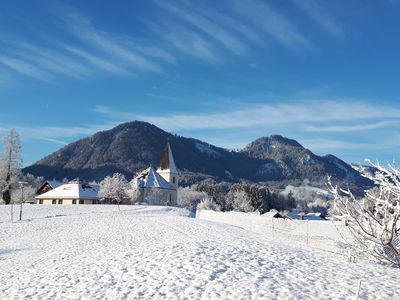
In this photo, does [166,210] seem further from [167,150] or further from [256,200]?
[256,200]

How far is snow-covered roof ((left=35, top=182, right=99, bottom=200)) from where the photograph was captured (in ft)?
251

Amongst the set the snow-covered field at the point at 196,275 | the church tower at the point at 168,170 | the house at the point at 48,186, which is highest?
the church tower at the point at 168,170

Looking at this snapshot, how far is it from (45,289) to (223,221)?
37.3m

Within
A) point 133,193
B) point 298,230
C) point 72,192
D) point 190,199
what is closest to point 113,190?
point 133,193

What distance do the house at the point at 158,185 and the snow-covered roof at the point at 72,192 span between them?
26.1 ft

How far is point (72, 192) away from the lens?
77250 mm

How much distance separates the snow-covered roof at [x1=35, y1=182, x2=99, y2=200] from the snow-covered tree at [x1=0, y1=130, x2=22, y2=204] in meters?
12.5

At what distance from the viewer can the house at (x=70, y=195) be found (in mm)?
76312

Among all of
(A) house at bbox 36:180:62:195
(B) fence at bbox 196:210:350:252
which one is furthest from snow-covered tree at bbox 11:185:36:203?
(B) fence at bbox 196:210:350:252

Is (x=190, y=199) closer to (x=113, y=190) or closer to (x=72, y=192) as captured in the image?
(x=113, y=190)

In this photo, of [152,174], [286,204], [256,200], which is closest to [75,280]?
[152,174]

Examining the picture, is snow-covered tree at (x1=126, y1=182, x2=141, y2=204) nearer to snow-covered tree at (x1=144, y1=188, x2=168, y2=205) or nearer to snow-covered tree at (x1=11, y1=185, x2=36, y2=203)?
snow-covered tree at (x1=144, y1=188, x2=168, y2=205)

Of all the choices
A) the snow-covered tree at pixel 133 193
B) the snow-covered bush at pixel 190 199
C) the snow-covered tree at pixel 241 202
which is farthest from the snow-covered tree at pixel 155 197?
the snow-covered tree at pixel 241 202

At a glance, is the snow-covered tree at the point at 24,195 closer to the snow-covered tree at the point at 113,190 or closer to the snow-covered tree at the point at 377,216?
the snow-covered tree at the point at 113,190
